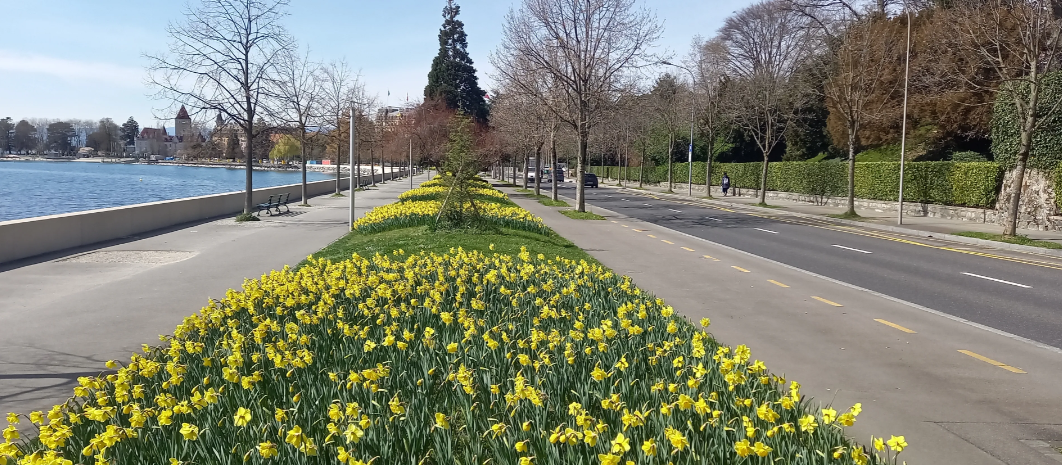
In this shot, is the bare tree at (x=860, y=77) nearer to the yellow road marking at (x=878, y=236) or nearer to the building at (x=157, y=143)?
the yellow road marking at (x=878, y=236)

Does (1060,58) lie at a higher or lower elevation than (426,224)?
higher

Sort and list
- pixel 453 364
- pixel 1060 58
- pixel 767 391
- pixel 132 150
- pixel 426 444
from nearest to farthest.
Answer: pixel 426 444 → pixel 767 391 → pixel 453 364 → pixel 1060 58 → pixel 132 150

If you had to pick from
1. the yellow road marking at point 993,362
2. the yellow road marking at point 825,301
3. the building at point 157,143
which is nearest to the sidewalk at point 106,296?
the yellow road marking at point 993,362

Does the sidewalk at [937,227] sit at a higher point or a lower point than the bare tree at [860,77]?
lower

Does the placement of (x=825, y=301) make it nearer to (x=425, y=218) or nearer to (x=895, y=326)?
(x=895, y=326)

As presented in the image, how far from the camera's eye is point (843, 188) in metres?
38.1

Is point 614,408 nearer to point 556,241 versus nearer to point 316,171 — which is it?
point 556,241

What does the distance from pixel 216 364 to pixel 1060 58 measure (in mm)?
26649

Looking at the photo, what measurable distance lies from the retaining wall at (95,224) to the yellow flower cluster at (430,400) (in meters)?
9.03

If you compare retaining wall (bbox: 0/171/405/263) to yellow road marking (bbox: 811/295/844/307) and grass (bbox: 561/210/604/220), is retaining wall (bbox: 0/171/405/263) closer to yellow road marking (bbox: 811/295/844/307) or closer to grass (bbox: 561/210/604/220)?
grass (bbox: 561/210/604/220)

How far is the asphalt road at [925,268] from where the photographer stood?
35.0 ft

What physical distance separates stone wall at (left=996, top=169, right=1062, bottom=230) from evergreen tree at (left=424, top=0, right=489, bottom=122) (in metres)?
64.3

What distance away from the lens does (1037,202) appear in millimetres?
24438

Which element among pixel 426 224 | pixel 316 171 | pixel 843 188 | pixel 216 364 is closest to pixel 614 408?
pixel 216 364
